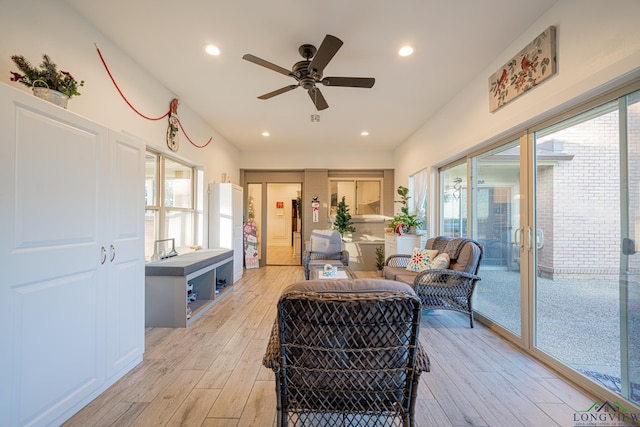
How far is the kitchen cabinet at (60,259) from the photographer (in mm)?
1374

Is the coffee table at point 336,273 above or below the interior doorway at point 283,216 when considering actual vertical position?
below

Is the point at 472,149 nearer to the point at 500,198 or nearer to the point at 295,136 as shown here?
the point at 500,198

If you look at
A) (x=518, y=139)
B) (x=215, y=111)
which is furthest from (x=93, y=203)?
(x=518, y=139)

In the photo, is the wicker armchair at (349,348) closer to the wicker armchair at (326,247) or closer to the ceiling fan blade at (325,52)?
the ceiling fan blade at (325,52)

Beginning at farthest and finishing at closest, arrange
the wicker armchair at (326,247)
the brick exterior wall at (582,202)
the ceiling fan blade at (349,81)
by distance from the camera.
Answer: the wicker armchair at (326,247) < the ceiling fan blade at (349,81) < the brick exterior wall at (582,202)

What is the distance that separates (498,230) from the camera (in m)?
3.07

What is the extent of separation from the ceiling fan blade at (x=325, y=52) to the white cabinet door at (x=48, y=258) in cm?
171

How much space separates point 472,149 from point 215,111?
149 inches

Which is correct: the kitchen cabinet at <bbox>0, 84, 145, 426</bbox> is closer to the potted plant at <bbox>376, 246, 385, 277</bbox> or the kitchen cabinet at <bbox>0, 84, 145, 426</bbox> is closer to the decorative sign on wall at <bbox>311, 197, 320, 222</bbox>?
the decorative sign on wall at <bbox>311, 197, 320, 222</bbox>

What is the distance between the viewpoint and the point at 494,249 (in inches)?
124

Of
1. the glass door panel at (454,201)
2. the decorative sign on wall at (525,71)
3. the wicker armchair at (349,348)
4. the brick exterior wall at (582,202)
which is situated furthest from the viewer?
the glass door panel at (454,201)

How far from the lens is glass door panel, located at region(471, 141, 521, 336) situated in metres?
2.78

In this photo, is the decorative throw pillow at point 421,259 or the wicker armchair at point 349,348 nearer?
the wicker armchair at point 349,348

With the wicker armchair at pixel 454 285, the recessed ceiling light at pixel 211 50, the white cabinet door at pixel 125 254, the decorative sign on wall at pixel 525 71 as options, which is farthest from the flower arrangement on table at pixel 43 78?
the decorative sign on wall at pixel 525 71
